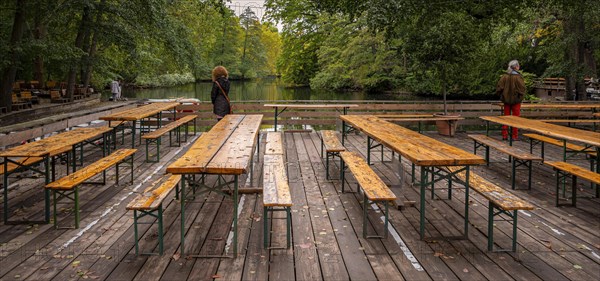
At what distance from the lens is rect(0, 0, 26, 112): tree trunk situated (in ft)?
47.7

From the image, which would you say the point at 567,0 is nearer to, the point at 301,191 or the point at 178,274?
the point at 301,191

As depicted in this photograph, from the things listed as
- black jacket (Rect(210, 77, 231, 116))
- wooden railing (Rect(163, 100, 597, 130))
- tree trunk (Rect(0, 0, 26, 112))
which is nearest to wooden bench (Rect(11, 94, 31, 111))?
tree trunk (Rect(0, 0, 26, 112))

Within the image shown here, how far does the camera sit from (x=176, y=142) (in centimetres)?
1216

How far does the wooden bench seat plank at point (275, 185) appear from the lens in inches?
178

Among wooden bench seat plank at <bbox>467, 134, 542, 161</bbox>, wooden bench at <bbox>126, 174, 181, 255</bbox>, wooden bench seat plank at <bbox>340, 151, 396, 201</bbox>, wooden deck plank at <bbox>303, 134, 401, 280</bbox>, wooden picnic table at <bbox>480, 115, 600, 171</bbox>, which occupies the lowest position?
wooden deck plank at <bbox>303, 134, 401, 280</bbox>

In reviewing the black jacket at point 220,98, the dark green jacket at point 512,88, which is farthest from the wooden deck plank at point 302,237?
the dark green jacket at point 512,88

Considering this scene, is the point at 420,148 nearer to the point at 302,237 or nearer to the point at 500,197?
the point at 500,197

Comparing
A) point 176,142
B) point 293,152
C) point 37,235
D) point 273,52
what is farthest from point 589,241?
point 273,52

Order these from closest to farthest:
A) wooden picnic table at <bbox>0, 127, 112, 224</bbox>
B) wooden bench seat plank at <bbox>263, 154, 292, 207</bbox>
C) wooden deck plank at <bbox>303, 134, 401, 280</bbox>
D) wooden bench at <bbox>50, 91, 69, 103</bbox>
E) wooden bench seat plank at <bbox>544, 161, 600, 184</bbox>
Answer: wooden deck plank at <bbox>303, 134, 401, 280</bbox> < wooden bench seat plank at <bbox>263, 154, 292, 207</bbox> < wooden picnic table at <bbox>0, 127, 112, 224</bbox> < wooden bench seat plank at <bbox>544, 161, 600, 184</bbox> < wooden bench at <bbox>50, 91, 69, 103</bbox>

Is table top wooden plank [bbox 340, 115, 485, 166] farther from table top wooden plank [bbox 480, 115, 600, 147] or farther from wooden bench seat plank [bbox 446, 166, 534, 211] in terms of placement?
table top wooden plank [bbox 480, 115, 600, 147]

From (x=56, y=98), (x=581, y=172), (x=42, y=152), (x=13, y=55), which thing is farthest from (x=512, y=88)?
(x=56, y=98)

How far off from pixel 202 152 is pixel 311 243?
1385 mm

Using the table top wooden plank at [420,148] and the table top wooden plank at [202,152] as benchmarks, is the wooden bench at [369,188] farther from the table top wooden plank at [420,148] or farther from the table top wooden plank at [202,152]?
the table top wooden plank at [202,152]

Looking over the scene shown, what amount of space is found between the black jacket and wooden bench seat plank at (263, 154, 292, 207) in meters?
2.64
